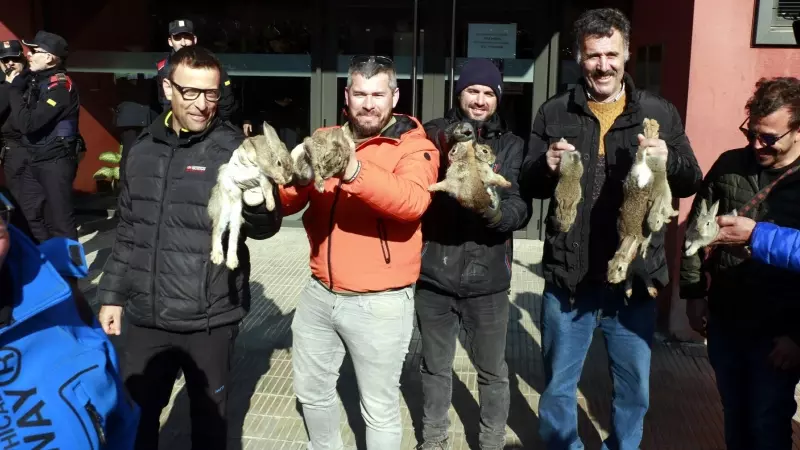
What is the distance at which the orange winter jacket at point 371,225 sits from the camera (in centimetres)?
250

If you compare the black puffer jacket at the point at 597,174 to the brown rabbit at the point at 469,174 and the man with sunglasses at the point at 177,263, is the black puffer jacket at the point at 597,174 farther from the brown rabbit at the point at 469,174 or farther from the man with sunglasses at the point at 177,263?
the man with sunglasses at the point at 177,263

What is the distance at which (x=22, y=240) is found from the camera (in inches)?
65.6

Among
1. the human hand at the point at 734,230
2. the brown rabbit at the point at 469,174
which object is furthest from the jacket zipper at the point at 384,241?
the human hand at the point at 734,230

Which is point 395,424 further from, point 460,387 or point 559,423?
point 460,387

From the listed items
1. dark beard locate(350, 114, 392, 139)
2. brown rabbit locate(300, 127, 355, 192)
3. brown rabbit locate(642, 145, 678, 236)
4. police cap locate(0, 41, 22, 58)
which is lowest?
brown rabbit locate(642, 145, 678, 236)

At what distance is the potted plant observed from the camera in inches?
366

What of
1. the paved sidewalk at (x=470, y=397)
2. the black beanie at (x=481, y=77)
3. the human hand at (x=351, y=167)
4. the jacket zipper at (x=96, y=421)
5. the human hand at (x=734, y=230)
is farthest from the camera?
the paved sidewalk at (x=470, y=397)

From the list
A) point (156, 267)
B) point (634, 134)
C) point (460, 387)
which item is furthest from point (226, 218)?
point (460, 387)

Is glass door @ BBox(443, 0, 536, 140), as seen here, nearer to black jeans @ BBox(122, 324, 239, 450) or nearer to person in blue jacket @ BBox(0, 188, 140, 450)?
black jeans @ BBox(122, 324, 239, 450)

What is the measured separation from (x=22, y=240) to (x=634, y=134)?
7.74 feet

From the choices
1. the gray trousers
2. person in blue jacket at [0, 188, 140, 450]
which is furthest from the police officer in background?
person in blue jacket at [0, 188, 140, 450]

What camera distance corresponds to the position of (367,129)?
2564 millimetres

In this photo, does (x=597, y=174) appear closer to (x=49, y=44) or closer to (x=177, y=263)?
(x=177, y=263)

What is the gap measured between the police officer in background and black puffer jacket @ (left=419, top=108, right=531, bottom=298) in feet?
15.3
